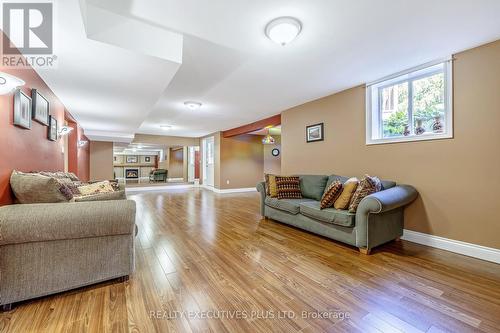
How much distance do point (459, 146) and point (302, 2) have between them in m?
2.39

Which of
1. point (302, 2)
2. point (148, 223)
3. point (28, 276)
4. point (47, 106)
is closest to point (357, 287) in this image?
point (302, 2)

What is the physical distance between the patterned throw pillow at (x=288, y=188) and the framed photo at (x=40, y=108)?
329 centimetres

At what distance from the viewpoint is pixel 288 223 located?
3.36m

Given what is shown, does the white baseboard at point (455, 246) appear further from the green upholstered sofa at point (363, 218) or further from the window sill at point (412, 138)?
the window sill at point (412, 138)

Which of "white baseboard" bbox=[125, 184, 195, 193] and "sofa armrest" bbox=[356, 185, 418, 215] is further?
"white baseboard" bbox=[125, 184, 195, 193]

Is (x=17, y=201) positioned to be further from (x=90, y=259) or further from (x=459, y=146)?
(x=459, y=146)

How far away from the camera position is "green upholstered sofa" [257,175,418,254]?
7.77 feet

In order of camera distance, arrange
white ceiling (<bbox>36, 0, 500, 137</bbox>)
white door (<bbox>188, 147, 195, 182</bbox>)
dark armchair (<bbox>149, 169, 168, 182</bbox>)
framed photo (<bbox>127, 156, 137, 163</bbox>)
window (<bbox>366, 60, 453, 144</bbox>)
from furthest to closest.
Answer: framed photo (<bbox>127, 156, 137, 163</bbox>), dark armchair (<bbox>149, 169, 168, 182</bbox>), white door (<bbox>188, 147, 195, 182</bbox>), window (<bbox>366, 60, 453, 144</bbox>), white ceiling (<bbox>36, 0, 500, 137</bbox>)

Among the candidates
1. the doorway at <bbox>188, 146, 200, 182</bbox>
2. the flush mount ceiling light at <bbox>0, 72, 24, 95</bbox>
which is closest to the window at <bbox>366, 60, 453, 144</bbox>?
the flush mount ceiling light at <bbox>0, 72, 24, 95</bbox>

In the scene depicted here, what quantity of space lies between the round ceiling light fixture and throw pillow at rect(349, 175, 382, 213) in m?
1.85

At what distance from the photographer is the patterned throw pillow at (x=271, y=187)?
3689 millimetres

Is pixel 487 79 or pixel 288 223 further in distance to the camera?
pixel 288 223

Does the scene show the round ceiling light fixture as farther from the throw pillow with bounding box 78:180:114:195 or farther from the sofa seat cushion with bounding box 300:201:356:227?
the throw pillow with bounding box 78:180:114:195

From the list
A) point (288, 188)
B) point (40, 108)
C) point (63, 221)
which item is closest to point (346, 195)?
point (288, 188)
